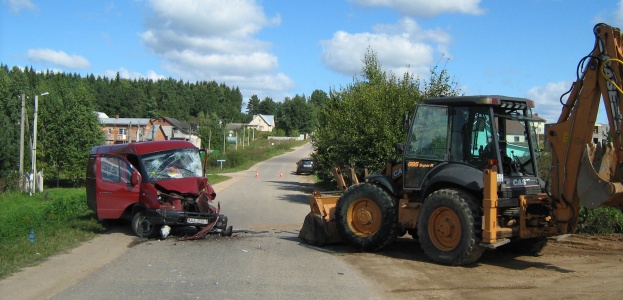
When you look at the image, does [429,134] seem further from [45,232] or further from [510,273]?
[45,232]

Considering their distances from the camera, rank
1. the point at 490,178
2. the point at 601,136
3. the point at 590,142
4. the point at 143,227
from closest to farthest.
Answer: the point at 590,142, the point at 490,178, the point at 143,227, the point at 601,136

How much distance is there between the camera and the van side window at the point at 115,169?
14.0 metres

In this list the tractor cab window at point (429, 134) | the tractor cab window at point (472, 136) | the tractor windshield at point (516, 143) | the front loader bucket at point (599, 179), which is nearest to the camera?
the front loader bucket at point (599, 179)

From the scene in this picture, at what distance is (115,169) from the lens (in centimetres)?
1416

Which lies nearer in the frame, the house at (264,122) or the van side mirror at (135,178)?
the van side mirror at (135,178)

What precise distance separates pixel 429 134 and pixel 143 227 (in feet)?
23.5

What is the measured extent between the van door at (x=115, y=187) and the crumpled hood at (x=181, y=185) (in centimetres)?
66

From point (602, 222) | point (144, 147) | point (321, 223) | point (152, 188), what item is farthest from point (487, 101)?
point (144, 147)

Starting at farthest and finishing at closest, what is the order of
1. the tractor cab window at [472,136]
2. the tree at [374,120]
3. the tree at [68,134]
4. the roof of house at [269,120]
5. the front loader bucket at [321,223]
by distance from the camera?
the roof of house at [269,120]
the tree at [68,134]
the tree at [374,120]
the front loader bucket at [321,223]
the tractor cab window at [472,136]

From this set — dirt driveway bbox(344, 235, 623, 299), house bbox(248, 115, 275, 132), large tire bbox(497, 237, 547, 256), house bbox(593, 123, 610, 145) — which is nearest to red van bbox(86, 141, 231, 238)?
dirt driveway bbox(344, 235, 623, 299)

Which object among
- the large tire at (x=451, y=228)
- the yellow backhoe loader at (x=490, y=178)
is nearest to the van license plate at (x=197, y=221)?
the yellow backhoe loader at (x=490, y=178)

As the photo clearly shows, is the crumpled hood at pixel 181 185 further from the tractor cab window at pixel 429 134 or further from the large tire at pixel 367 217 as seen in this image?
the tractor cab window at pixel 429 134

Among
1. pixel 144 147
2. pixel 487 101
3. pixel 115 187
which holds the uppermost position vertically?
pixel 487 101

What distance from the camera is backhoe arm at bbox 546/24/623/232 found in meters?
7.83
